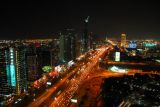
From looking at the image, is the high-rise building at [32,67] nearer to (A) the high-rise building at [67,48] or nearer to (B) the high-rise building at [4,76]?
(B) the high-rise building at [4,76]

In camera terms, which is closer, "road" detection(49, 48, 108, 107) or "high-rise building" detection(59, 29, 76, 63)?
"road" detection(49, 48, 108, 107)

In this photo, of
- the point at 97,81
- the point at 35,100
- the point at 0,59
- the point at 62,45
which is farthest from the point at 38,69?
the point at 62,45

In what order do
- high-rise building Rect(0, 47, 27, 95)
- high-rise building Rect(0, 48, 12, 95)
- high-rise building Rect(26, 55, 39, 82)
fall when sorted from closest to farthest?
1. high-rise building Rect(0, 48, 12, 95)
2. high-rise building Rect(0, 47, 27, 95)
3. high-rise building Rect(26, 55, 39, 82)

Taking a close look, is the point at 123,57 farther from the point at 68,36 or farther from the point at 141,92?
the point at 141,92

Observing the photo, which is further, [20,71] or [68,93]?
[20,71]

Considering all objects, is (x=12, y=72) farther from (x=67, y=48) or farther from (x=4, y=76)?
(x=67, y=48)

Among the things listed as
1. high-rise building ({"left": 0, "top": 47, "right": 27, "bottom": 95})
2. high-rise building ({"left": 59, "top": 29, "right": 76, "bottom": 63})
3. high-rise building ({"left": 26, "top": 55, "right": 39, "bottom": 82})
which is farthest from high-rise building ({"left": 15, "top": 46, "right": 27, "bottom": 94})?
high-rise building ({"left": 59, "top": 29, "right": 76, "bottom": 63})

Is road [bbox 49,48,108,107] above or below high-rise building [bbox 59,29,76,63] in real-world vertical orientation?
below

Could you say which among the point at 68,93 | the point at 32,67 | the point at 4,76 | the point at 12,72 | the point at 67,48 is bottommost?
the point at 68,93

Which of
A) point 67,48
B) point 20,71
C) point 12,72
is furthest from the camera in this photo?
point 67,48

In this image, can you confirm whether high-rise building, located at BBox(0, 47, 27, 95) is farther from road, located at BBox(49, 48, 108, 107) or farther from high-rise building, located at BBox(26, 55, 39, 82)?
road, located at BBox(49, 48, 108, 107)

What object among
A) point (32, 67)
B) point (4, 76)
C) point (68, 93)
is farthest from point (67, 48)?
point (68, 93)
